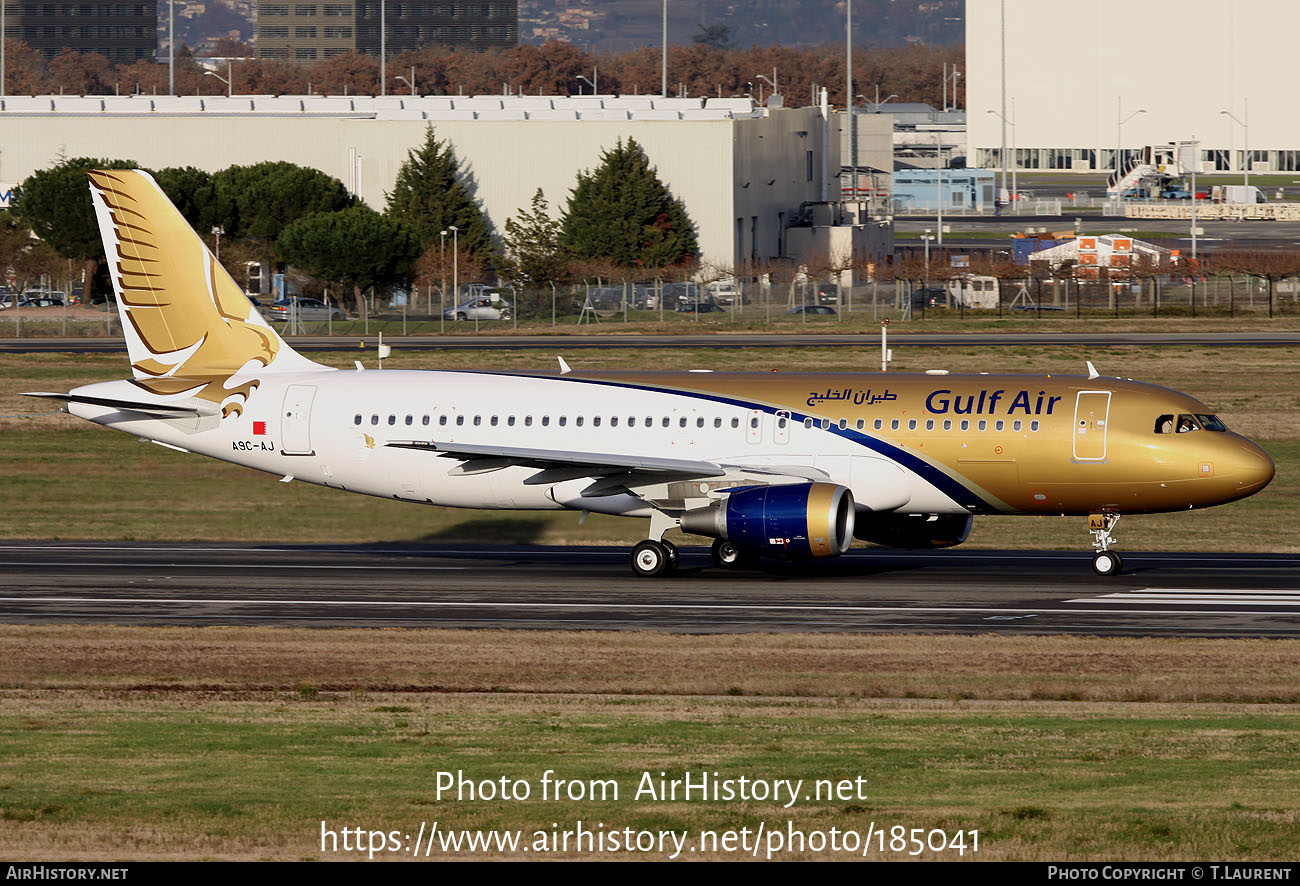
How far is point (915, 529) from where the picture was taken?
3819 cm

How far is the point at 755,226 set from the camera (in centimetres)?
13875

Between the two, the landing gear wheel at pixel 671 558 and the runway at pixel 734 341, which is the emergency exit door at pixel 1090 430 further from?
the runway at pixel 734 341

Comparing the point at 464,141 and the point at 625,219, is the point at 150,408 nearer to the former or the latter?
the point at 625,219

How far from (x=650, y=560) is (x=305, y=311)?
3001 inches

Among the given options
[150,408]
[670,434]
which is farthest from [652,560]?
[150,408]

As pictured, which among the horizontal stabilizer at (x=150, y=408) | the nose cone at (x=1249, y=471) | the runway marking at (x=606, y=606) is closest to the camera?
the runway marking at (x=606, y=606)

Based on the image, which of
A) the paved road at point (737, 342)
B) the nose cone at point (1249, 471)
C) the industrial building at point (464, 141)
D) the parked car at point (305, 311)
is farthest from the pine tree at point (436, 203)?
the nose cone at point (1249, 471)

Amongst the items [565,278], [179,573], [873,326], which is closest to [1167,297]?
[873,326]

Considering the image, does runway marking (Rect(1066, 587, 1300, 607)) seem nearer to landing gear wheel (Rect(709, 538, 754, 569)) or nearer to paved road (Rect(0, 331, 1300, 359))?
landing gear wheel (Rect(709, 538, 754, 569))

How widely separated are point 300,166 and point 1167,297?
6642cm

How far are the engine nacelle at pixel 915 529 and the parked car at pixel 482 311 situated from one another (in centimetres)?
6794

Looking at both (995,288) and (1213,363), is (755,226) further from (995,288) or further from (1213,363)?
(1213,363)

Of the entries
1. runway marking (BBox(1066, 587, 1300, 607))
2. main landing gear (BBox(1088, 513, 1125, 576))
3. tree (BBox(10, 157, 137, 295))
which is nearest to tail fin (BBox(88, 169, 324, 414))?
main landing gear (BBox(1088, 513, 1125, 576))

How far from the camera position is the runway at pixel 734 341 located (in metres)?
78.3
